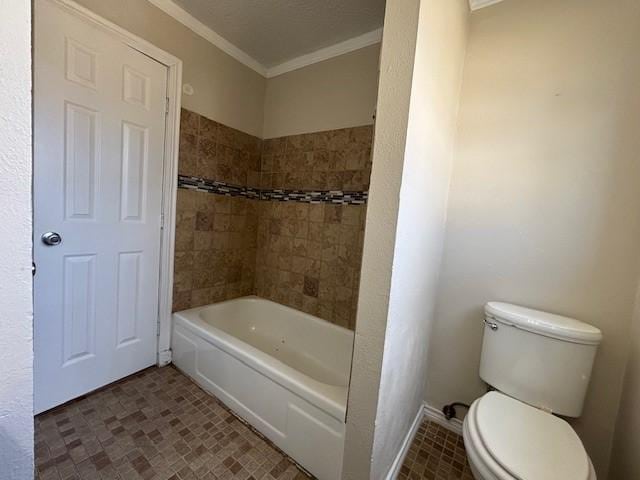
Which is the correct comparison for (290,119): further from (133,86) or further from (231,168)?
(133,86)

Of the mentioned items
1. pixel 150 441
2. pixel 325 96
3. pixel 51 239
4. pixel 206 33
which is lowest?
pixel 150 441

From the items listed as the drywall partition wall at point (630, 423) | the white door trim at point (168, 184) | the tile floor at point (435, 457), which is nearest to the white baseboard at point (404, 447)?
the tile floor at point (435, 457)

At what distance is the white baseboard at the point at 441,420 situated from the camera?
1.48 metres

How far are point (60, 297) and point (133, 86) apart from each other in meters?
1.23

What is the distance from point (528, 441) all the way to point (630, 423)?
481mm

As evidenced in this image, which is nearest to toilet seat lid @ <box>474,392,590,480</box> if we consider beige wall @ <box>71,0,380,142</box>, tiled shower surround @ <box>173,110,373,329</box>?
tiled shower surround @ <box>173,110,373,329</box>

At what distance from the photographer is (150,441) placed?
4.22 feet

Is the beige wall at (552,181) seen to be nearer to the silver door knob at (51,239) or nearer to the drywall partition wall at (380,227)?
the drywall partition wall at (380,227)

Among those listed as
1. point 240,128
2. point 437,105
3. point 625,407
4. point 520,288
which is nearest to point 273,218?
point 240,128

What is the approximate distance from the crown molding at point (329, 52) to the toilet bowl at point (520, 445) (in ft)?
7.07

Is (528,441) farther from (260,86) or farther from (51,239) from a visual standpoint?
(260,86)

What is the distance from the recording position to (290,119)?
86.4 inches

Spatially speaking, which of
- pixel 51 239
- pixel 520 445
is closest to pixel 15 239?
pixel 51 239

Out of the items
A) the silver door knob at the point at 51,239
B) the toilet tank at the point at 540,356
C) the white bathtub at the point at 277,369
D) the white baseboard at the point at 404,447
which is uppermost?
the silver door knob at the point at 51,239
